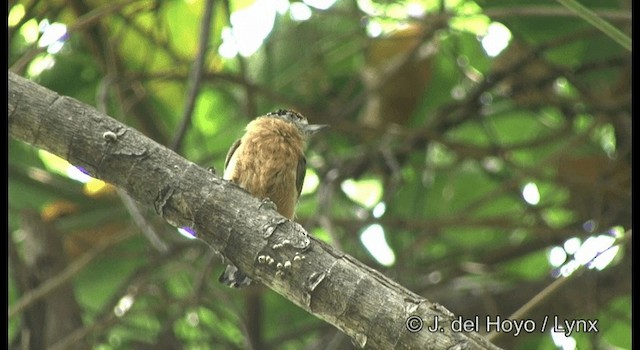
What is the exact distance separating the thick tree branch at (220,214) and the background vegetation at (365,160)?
5.57 ft

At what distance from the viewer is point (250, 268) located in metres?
2.32

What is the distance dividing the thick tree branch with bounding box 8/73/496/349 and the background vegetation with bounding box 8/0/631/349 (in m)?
1.70

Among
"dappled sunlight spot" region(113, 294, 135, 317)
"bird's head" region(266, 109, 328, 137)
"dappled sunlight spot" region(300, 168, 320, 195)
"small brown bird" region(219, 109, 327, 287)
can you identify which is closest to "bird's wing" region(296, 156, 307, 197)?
"small brown bird" region(219, 109, 327, 287)

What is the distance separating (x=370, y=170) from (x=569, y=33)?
3.83ft

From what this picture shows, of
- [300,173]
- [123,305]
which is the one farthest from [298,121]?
[123,305]

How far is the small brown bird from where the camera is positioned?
3.55m

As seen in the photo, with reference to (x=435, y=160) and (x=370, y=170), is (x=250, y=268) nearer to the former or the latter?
(x=370, y=170)

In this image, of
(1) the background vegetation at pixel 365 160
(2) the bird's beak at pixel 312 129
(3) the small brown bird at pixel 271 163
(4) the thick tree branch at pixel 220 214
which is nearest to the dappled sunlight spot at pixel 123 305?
(1) the background vegetation at pixel 365 160

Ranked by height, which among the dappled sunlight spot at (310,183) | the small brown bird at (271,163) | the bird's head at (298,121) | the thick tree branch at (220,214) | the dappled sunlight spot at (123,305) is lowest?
the thick tree branch at (220,214)

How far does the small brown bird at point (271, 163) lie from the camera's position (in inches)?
140

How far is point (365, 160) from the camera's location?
4609 mm

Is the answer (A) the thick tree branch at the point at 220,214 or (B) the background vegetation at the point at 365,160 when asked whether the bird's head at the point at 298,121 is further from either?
(A) the thick tree branch at the point at 220,214

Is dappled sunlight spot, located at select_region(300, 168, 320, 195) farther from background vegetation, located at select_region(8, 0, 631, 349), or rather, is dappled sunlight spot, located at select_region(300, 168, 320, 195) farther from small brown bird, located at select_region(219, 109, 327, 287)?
small brown bird, located at select_region(219, 109, 327, 287)

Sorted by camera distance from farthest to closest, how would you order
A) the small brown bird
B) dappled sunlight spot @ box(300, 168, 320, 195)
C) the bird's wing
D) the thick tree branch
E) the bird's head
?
dappled sunlight spot @ box(300, 168, 320, 195), the bird's head, the bird's wing, the small brown bird, the thick tree branch
